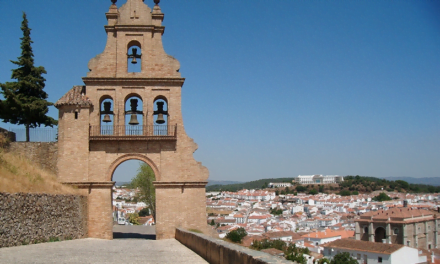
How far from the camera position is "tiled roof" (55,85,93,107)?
17244mm

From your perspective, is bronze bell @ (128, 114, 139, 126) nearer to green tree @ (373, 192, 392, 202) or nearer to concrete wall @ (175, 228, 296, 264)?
concrete wall @ (175, 228, 296, 264)

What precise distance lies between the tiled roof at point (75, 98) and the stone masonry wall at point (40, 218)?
3758 millimetres

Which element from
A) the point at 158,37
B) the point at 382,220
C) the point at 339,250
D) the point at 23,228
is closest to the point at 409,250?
the point at 339,250

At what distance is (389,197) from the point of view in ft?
599

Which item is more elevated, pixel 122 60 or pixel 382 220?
pixel 122 60

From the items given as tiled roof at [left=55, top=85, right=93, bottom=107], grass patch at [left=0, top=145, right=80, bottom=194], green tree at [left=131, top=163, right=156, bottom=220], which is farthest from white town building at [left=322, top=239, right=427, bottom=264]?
grass patch at [left=0, top=145, right=80, bottom=194]

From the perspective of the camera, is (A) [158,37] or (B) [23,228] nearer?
(B) [23,228]

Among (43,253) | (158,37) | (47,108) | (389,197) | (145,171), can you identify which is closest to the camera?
(43,253)

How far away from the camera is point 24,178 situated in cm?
1380

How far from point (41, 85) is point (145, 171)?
11.5m

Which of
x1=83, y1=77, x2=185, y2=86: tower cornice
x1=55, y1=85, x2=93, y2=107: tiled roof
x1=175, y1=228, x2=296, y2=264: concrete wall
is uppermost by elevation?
x1=83, y1=77, x2=185, y2=86: tower cornice

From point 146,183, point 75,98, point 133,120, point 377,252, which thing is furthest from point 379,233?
point 75,98

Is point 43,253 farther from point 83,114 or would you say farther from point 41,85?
point 41,85

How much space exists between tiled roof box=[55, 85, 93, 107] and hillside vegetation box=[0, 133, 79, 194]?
269cm
